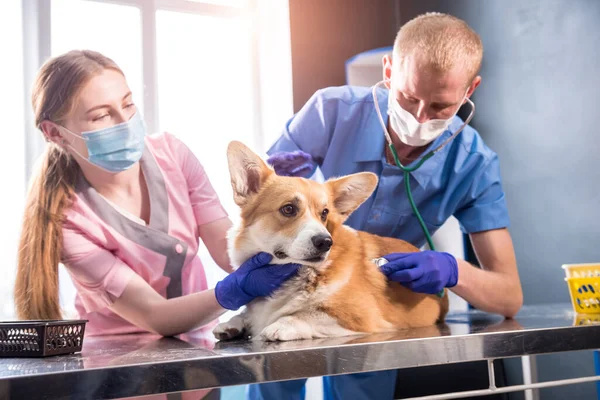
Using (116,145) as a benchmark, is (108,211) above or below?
below

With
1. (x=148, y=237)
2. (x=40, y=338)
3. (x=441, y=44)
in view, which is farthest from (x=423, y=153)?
(x=40, y=338)

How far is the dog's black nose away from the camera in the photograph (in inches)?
49.8

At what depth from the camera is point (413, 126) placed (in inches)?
68.0

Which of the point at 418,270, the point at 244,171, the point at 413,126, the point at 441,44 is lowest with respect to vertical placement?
the point at 418,270

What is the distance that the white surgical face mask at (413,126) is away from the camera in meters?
1.72

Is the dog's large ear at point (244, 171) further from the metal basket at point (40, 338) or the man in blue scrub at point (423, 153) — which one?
the metal basket at point (40, 338)

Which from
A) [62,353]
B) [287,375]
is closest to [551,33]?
[287,375]

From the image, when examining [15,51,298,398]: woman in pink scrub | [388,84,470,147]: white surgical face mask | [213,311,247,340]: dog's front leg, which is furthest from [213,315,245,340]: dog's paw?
[388,84,470,147]: white surgical face mask

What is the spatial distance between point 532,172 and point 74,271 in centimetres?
183

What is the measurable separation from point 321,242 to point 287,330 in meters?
0.21

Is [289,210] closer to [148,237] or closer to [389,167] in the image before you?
[389,167]

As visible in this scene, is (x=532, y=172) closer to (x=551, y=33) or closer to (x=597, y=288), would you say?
(x=551, y=33)

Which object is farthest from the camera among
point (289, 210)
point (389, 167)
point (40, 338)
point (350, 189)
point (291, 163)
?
point (389, 167)

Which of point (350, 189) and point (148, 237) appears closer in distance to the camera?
point (350, 189)
